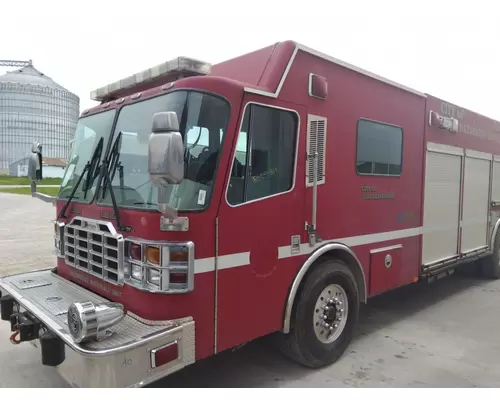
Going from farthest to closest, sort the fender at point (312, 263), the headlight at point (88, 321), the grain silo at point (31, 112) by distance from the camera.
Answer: the grain silo at point (31, 112)
the fender at point (312, 263)
the headlight at point (88, 321)

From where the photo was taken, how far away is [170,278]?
277 centimetres

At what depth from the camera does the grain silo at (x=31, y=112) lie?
2734 inches

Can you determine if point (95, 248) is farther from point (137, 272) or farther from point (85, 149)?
point (85, 149)

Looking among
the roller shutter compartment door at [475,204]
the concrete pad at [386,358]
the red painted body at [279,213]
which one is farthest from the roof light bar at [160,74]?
the roller shutter compartment door at [475,204]

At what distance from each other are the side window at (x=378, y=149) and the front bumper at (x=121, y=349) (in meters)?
2.53

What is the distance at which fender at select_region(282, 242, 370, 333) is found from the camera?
3500 millimetres

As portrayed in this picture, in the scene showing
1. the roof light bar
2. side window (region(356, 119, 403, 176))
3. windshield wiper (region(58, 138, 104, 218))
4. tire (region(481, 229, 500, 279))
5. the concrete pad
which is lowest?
the concrete pad

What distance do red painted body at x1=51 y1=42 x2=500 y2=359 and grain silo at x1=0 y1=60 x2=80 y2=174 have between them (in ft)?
235

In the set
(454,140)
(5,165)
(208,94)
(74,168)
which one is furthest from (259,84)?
(5,165)

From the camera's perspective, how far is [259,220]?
10.6 feet

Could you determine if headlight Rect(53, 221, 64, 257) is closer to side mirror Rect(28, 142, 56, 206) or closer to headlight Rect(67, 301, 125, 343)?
side mirror Rect(28, 142, 56, 206)

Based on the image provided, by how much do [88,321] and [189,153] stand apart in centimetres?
130

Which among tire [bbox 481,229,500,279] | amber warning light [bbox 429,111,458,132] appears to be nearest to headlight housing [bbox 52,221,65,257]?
amber warning light [bbox 429,111,458,132]

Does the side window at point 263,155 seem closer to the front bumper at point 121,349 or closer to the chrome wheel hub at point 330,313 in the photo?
the front bumper at point 121,349
